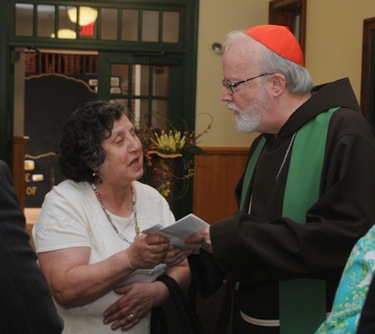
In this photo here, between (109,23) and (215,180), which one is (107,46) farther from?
(215,180)

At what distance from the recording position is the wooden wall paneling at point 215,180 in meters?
8.34

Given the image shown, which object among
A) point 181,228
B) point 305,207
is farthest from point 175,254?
point 305,207

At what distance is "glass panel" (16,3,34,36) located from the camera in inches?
320

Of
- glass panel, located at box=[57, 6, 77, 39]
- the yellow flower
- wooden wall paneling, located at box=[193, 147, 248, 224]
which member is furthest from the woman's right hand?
glass panel, located at box=[57, 6, 77, 39]

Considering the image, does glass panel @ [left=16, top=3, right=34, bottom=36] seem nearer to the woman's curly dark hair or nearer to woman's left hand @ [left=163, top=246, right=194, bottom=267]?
the woman's curly dark hair

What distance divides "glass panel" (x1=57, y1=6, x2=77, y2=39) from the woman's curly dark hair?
227 inches

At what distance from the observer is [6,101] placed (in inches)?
322

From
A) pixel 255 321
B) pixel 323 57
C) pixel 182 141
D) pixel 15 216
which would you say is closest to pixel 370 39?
pixel 323 57

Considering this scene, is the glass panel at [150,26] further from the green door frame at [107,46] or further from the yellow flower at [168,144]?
the yellow flower at [168,144]

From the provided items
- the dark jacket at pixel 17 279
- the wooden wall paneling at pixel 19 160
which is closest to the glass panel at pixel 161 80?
the wooden wall paneling at pixel 19 160

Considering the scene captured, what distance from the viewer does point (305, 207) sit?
2.24 meters

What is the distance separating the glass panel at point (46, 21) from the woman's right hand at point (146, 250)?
625cm

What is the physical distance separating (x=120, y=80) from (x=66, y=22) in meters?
0.93

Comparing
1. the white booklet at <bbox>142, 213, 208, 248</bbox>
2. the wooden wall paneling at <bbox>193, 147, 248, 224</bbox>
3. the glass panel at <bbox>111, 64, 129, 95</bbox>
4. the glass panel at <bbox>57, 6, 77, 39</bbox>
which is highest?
the glass panel at <bbox>57, 6, 77, 39</bbox>
